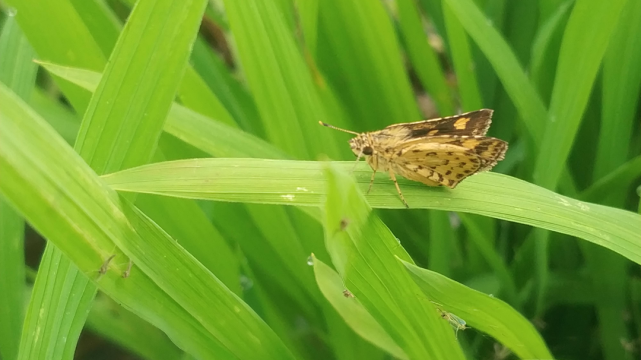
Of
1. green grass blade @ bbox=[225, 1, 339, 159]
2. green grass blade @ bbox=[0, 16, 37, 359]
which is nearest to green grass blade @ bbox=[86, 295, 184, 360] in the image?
green grass blade @ bbox=[0, 16, 37, 359]

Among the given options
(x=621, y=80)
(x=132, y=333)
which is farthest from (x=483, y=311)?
(x=132, y=333)

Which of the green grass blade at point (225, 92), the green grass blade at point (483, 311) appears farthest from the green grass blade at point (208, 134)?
the green grass blade at point (483, 311)

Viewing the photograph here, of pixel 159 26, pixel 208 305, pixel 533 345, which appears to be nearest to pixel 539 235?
pixel 533 345

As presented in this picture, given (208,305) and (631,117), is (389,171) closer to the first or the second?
(208,305)

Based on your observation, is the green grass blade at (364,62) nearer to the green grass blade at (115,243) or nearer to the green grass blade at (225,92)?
the green grass blade at (225,92)

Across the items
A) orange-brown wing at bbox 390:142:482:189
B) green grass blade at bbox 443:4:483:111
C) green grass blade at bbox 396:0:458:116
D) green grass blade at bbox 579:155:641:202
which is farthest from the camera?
green grass blade at bbox 396:0:458:116

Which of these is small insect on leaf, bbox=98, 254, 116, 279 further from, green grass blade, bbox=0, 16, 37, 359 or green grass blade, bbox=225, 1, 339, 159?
green grass blade, bbox=0, 16, 37, 359

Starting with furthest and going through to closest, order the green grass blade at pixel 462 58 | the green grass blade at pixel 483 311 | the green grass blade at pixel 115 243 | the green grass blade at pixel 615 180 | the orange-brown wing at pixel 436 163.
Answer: the green grass blade at pixel 462 58 → the green grass blade at pixel 615 180 → the orange-brown wing at pixel 436 163 → the green grass blade at pixel 483 311 → the green grass blade at pixel 115 243
